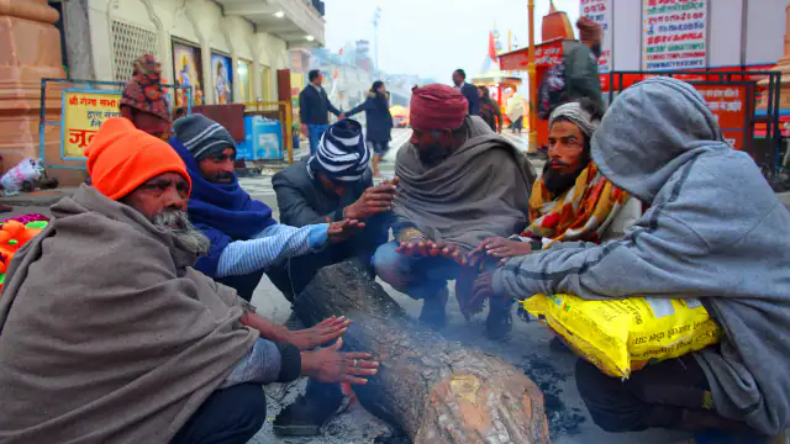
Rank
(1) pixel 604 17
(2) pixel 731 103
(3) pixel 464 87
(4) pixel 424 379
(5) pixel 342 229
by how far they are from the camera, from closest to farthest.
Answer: (4) pixel 424 379
(5) pixel 342 229
(2) pixel 731 103
(3) pixel 464 87
(1) pixel 604 17

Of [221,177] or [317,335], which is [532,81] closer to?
[221,177]

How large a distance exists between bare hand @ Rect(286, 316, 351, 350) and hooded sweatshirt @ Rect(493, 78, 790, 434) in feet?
3.04

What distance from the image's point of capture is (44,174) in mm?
7539

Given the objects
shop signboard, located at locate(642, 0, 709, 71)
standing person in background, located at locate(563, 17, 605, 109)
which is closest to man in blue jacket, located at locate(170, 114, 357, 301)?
standing person in background, located at locate(563, 17, 605, 109)

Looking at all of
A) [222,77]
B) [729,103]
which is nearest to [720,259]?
[729,103]

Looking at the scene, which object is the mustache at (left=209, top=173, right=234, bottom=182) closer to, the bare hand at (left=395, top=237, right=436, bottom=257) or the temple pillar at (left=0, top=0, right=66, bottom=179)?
the bare hand at (left=395, top=237, right=436, bottom=257)

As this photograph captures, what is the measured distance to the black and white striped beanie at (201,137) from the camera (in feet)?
8.64

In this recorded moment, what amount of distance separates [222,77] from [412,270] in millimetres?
12547

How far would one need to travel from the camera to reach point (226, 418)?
173 centimetres

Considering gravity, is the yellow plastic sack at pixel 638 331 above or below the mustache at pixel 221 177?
below

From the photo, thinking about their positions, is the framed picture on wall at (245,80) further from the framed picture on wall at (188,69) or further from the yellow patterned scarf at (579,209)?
the yellow patterned scarf at (579,209)

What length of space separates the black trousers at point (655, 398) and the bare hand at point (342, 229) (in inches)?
48.4

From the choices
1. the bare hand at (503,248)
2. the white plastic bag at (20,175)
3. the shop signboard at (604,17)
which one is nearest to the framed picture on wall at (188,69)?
the white plastic bag at (20,175)

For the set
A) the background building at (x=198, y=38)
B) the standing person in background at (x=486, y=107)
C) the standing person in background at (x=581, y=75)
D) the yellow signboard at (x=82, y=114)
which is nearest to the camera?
the standing person in background at (x=581, y=75)
